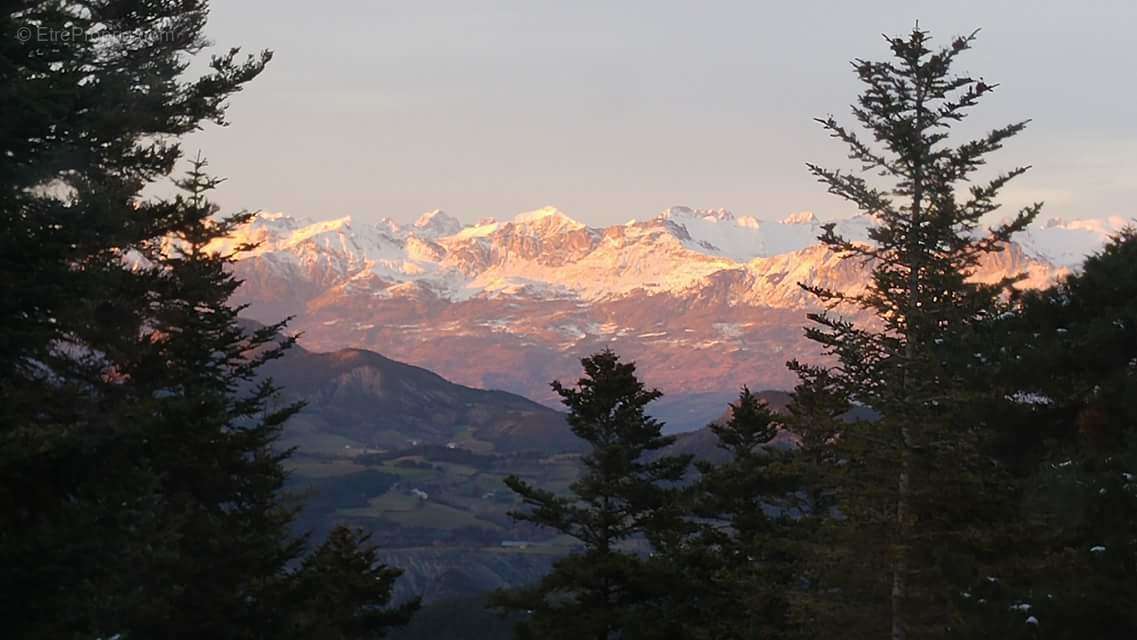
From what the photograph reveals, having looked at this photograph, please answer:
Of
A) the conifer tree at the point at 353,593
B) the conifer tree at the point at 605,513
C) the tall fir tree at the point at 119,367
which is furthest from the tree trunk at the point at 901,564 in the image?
the conifer tree at the point at 353,593

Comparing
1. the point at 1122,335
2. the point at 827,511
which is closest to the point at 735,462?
the point at 827,511

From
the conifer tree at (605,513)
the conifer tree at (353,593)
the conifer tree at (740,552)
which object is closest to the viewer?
the conifer tree at (605,513)

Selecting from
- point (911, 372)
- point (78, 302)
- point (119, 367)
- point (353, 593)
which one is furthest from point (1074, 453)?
point (353, 593)

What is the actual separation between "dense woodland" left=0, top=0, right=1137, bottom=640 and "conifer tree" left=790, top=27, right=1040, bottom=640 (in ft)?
0.23

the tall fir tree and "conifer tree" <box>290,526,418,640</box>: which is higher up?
the tall fir tree

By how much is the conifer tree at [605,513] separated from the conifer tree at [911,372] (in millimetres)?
8695

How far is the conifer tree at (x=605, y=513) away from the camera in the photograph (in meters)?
33.5

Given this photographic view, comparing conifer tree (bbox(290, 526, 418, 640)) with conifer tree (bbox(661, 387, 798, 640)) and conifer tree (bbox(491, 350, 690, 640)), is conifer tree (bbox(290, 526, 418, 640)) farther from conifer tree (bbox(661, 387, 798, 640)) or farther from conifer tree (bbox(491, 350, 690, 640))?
A: conifer tree (bbox(661, 387, 798, 640))

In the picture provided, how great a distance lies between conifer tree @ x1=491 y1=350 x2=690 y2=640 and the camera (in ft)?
110

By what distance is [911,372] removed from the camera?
24.9 metres

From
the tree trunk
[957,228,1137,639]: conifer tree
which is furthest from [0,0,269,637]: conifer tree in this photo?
the tree trunk

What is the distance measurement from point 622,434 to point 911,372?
40.1 ft

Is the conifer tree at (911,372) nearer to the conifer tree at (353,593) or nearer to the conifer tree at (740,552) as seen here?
the conifer tree at (740,552)

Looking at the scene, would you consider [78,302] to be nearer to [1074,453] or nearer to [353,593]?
[1074,453]
